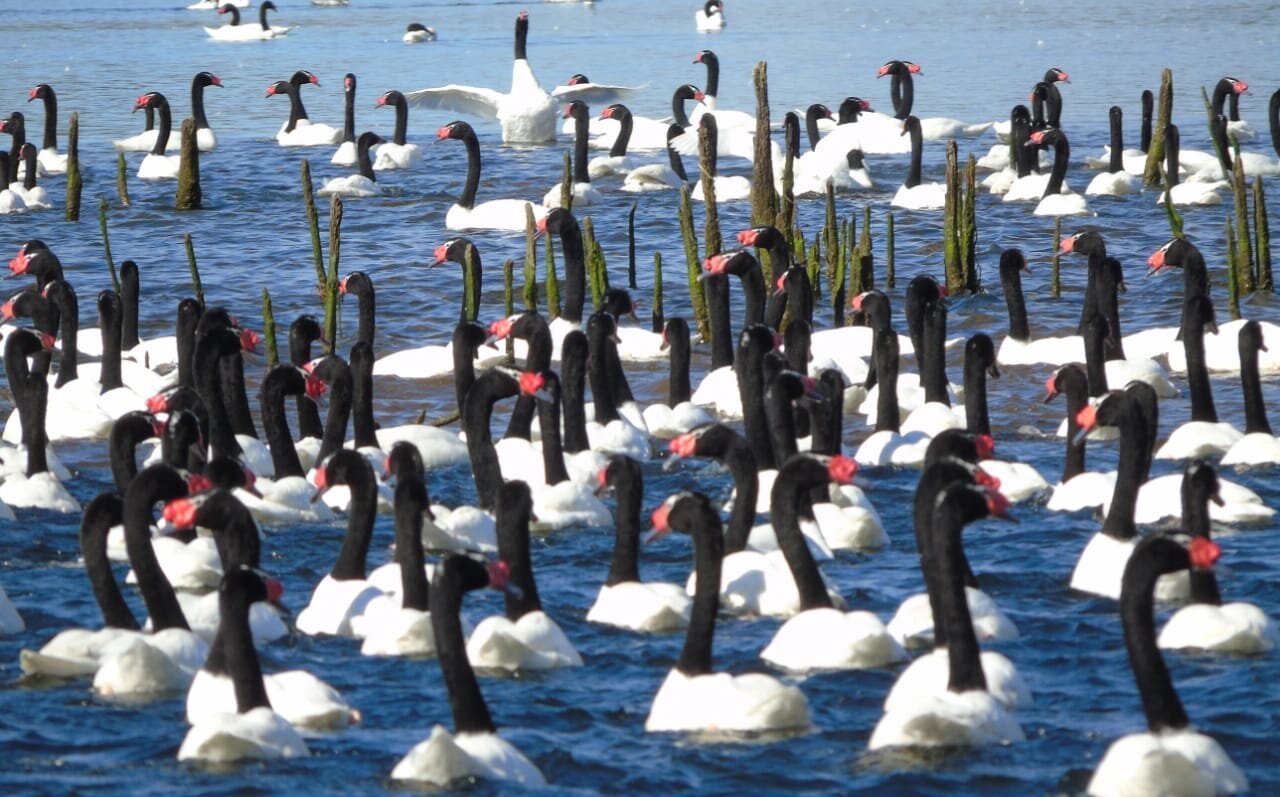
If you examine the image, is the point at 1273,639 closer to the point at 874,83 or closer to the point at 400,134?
the point at 400,134

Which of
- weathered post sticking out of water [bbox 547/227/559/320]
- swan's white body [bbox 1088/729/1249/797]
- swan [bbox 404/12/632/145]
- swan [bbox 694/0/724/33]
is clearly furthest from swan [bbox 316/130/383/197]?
swan [bbox 694/0/724/33]

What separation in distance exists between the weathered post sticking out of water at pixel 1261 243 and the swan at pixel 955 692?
35.7ft

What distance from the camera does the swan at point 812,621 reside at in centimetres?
1042

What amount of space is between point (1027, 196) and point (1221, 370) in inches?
415

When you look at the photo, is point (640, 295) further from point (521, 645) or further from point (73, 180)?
point (521, 645)

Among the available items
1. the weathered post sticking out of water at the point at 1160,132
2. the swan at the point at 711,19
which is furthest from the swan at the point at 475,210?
the swan at the point at 711,19

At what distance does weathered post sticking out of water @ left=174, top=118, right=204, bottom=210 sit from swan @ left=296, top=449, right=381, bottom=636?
17.1 metres

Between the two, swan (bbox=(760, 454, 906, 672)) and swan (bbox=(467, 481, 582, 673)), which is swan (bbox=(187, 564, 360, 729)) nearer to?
swan (bbox=(467, 481, 582, 673))

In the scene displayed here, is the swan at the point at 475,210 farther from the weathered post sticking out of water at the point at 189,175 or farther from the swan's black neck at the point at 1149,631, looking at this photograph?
the swan's black neck at the point at 1149,631

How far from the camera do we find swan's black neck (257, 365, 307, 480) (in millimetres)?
14000

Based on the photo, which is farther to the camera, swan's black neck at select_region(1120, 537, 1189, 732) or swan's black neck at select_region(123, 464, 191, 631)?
swan's black neck at select_region(123, 464, 191, 631)

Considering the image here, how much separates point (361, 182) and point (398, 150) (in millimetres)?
3145

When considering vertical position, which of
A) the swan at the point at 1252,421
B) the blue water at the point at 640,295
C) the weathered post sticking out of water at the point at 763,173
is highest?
the weathered post sticking out of water at the point at 763,173

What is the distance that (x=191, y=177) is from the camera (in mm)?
28641
